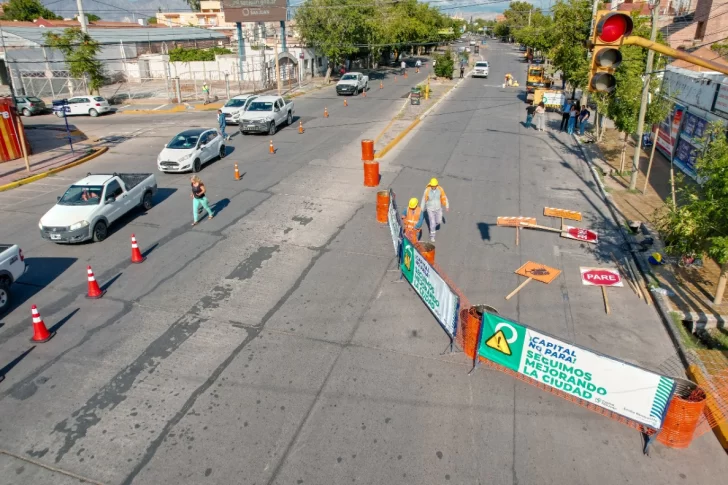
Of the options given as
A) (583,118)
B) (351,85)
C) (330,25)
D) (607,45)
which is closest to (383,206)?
(607,45)

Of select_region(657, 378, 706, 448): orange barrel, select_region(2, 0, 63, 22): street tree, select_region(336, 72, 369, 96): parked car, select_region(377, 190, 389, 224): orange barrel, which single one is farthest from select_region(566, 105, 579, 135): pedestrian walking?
select_region(2, 0, 63, 22): street tree

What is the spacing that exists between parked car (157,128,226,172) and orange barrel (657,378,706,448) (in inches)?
716

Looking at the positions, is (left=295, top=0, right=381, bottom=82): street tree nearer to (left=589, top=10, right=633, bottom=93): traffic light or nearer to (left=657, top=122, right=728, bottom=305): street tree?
(left=657, top=122, right=728, bottom=305): street tree

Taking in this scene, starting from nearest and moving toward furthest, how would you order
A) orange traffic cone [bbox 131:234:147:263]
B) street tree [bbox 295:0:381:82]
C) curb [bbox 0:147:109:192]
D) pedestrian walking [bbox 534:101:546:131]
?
orange traffic cone [bbox 131:234:147:263] → curb [bbox 0:147:109:192] → pedestrian walking [bbox 534:101:546:131] → street tree [bbox 295:0:381:82]

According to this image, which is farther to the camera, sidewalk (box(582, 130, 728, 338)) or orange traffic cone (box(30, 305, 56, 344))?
sidewalk (box(582, 130, 728, 338))

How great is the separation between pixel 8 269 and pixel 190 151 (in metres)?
10.4

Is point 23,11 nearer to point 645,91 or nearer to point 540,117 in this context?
point 540,117

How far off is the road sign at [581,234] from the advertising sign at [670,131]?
10407 millimetres

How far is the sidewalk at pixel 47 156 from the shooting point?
788 inches

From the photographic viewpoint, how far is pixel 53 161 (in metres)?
22.5

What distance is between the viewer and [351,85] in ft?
138

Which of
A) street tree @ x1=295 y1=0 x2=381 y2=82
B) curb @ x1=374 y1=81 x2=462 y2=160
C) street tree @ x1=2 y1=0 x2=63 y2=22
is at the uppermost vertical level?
street tree @ x1=2 y1=0 x2=63 y2=22

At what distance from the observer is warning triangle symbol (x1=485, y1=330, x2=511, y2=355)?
25.8 ft

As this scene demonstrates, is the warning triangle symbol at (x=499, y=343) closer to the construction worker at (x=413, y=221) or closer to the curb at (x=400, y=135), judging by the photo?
the construction worker at (x=413, y=221)
